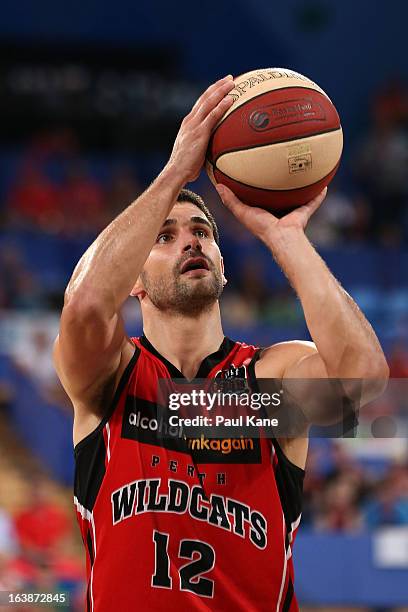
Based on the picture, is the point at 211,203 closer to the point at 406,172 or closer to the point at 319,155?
the point at 406,172

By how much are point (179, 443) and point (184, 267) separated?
593 mm

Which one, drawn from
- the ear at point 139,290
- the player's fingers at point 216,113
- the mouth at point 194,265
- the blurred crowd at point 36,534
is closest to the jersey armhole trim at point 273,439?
the mouth at point 194,265

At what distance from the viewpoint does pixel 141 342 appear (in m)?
3.61

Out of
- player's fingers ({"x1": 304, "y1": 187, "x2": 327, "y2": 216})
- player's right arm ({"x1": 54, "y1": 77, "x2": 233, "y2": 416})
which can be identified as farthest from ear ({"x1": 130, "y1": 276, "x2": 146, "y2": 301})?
player's fingers ({"x1": 304, "y1": 187, "x2": 327, "y2": 216})

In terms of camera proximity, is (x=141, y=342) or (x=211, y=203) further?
(x=211, y=203)

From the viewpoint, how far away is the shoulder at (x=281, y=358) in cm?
339

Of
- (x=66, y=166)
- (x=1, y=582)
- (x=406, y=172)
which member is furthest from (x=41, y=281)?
(x=406, y=172)

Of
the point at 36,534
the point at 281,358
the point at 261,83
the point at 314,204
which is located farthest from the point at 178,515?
the point at 36,534

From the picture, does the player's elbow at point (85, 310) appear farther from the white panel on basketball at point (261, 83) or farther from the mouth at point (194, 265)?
the white panel on basketball at point (261, 83)

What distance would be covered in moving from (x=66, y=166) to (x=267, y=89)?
10.6 metres

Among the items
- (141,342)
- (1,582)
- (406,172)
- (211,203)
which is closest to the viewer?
(141,342)

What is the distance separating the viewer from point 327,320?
3.04m

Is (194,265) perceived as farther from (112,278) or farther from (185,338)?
(112,278)

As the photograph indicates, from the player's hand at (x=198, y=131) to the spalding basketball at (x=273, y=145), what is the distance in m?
0.03
